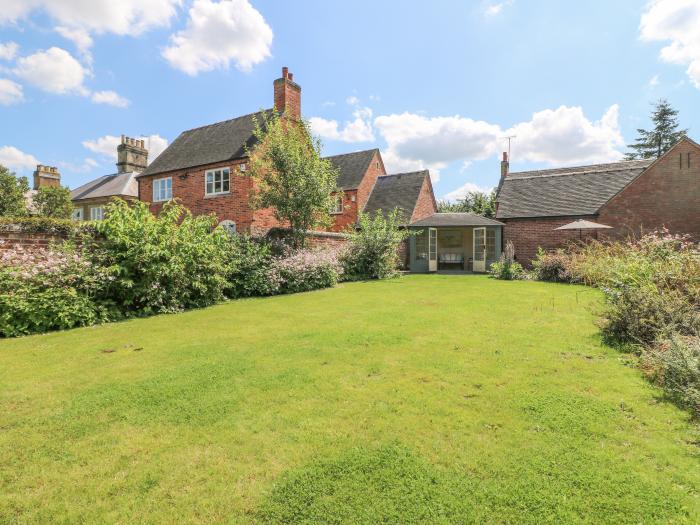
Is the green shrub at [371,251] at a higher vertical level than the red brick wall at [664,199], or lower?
lower

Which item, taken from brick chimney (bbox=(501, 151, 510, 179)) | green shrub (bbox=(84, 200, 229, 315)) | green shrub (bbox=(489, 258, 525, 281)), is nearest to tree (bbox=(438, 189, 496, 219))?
brick chimney (bbox=(501, 151, 510, 179))

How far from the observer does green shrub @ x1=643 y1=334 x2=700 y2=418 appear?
3533 millimetres

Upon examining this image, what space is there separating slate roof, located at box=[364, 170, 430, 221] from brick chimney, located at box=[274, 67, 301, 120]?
892 centimetres

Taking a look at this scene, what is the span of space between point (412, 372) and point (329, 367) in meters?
1.05

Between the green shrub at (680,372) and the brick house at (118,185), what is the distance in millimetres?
32715

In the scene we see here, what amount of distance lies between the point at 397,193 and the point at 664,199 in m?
14.8

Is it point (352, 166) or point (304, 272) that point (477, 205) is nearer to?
point (352, 166)

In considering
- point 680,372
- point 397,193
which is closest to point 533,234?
point 397,193

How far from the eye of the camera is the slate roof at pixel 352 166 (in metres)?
26.1

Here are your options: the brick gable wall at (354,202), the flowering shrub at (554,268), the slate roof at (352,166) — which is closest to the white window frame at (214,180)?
the brick gable wall at (354,202)

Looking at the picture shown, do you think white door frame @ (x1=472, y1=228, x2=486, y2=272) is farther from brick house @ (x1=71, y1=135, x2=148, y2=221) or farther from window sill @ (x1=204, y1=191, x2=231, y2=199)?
brick house @ (x1=71, y1=135, x2=148, y2=221)

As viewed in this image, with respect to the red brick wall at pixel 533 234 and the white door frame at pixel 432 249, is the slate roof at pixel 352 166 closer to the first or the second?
the white door frame at pixel 432 249

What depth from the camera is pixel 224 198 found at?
18.5 metres

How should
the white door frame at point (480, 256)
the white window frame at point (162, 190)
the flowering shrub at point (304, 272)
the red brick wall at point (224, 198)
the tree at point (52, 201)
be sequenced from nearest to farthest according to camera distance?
the flowering shrub at point (304, 272) → the red brick wall at point (224, 198) → the white window frame at point (162, 190) → the white door frame at point (480, 256) → the tree at point (52, 201)
